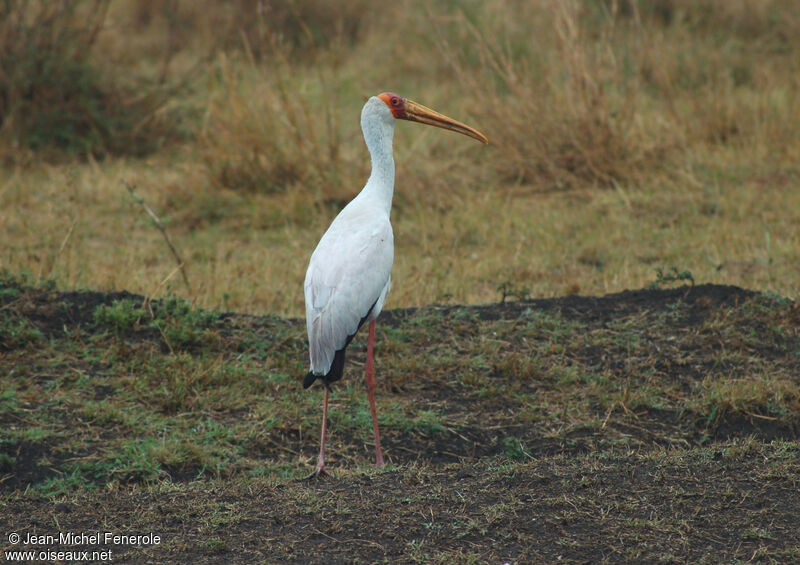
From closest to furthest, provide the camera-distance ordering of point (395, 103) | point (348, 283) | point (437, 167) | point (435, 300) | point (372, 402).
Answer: point (348, 283) → point (372, 402) → point (395, 103) → point (435, 300) → point (437, 167)

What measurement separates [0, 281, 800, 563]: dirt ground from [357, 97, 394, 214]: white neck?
88 cm

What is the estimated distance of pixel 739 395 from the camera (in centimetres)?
468

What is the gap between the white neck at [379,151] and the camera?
476 cm

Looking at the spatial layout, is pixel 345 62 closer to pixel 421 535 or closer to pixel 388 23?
pixel 388 23

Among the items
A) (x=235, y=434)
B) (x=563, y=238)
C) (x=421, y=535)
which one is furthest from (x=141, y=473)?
(x=563, y=238)

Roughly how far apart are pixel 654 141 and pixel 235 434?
5.23 metres

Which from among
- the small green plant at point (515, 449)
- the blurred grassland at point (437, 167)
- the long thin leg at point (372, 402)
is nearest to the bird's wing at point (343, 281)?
the long thin leg at point (372, 402)

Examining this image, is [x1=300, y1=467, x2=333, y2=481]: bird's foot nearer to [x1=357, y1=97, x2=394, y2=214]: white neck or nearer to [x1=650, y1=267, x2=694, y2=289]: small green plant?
[x1=357, y1=97, x2=394, y2=214]: white neck

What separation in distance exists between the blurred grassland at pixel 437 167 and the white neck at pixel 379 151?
1376mm

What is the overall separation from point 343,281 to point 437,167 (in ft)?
14.3

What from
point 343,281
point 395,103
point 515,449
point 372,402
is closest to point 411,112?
point 395,103

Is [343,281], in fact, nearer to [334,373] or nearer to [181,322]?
[334,373]

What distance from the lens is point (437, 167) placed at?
8.50 meters

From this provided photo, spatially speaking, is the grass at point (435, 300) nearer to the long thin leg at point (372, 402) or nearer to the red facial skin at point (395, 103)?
the long thin leg at point (372, 402)
